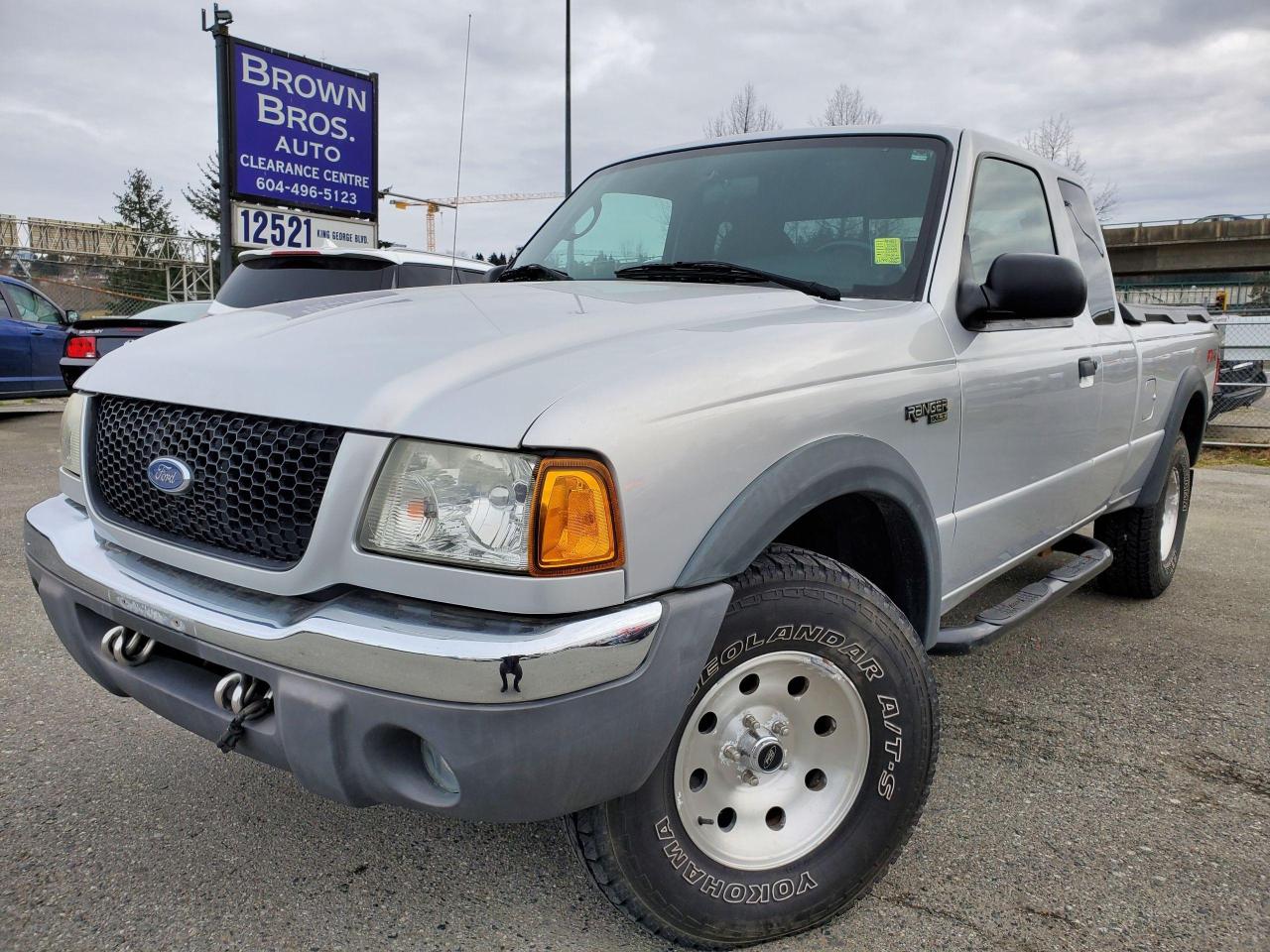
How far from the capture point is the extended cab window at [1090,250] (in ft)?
12.0

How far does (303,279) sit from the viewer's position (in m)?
6.27

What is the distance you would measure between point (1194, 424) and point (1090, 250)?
5.60 ft

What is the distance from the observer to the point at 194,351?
203 centimetres

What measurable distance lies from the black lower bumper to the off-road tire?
336 cm

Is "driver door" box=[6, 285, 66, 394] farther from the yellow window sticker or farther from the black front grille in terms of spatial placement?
the yellow window sticker

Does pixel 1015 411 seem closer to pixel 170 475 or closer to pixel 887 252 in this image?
pixel 887 252

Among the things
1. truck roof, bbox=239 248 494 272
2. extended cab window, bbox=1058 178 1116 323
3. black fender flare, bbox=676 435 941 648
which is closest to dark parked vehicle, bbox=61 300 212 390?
truck roof, bbox=239 248 494 272

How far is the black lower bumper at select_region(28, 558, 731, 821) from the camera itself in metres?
1.51

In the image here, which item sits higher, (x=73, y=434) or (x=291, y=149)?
(x=291, y=149)

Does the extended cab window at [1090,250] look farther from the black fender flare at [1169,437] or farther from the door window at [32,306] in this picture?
the door window at [32,306]

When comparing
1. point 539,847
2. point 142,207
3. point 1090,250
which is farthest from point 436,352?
point 142,207

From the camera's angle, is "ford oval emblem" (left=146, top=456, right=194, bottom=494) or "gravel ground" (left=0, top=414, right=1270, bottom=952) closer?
"ford oval emblem" (left=146, top=456, right=194, bottom=494)

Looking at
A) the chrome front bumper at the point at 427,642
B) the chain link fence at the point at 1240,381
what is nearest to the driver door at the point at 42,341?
the chrome front bumper at the point at 427,642

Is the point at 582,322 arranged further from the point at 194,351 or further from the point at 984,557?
the point at 984,557
